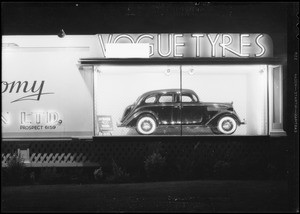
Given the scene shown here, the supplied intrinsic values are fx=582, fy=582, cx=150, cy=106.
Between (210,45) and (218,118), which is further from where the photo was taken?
(218,118)

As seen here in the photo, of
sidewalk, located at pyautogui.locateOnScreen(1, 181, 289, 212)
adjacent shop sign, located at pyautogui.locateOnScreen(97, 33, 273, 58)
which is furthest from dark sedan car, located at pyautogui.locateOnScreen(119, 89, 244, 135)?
sidewalk, located at pyautogui.locateOnScreen(1, 181, 289, 212)

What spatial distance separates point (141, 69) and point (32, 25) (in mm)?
2703

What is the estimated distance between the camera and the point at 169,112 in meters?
13.5

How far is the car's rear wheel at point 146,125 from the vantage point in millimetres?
13479

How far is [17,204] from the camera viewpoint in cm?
1048

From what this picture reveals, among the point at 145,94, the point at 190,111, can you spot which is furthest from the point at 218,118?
the point at 145,94

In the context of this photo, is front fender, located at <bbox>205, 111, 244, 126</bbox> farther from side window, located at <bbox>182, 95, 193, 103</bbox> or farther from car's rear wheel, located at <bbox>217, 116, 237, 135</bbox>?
side window, located at <bbox>182, 95, 193, 103</bbox>

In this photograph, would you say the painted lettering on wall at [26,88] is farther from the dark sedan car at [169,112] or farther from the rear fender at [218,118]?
the rear fender at [218,118]

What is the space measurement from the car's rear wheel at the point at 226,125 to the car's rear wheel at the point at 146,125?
4.98ft

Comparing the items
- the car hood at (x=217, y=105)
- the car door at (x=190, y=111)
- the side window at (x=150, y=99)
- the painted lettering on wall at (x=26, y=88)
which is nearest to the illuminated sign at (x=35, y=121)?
the painted lettering on wall at (x=26, y=88)

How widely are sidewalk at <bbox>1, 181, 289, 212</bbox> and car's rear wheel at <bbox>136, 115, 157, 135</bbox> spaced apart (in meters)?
1.39

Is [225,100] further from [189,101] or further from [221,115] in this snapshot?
[189,101]

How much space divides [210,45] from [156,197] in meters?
4.16

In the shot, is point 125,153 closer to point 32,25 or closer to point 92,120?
point 92,120
